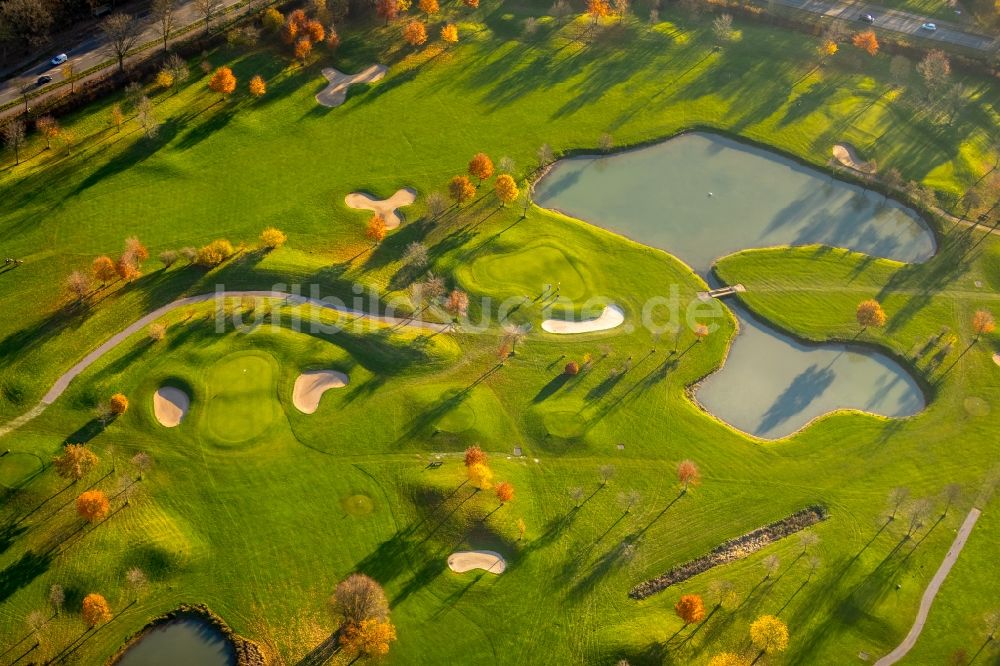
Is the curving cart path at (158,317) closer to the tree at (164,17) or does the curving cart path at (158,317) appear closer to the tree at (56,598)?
the tree at (56,598)

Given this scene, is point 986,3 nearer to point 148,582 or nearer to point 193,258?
point 193,258

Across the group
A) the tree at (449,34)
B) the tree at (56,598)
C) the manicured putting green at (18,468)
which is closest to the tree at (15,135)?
the manicured putting green at (18,468)

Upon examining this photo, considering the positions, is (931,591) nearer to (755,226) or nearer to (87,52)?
(755,226)

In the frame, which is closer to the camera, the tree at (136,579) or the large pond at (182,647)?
the large pond at (182,647)

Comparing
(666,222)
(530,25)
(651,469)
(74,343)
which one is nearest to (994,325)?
(666,222)

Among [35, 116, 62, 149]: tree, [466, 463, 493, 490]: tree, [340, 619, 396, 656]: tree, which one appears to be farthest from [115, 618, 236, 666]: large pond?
[35, 116, 62, 149]: tree

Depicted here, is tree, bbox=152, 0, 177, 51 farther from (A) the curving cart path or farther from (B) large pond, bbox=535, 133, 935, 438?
(B) large pond, bbox=535, 133, 935, 438

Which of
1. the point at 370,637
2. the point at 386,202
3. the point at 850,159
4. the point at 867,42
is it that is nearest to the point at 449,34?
the point at 386,202

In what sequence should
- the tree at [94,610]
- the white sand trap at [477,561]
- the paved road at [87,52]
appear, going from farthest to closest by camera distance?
the paved road at [87,52] < the white sand trap at [477,561] < the tree at [94,610]
